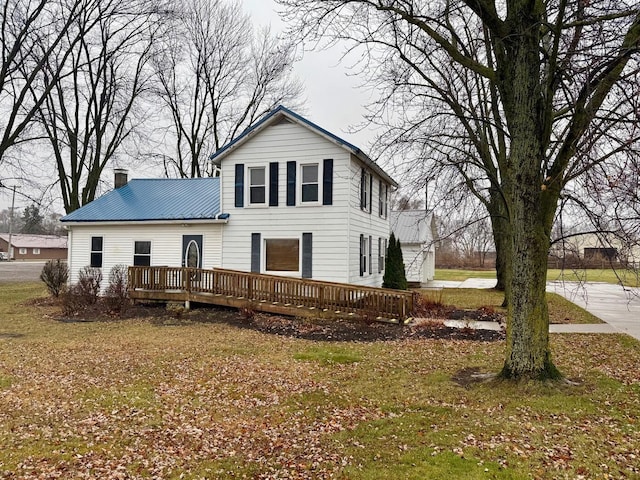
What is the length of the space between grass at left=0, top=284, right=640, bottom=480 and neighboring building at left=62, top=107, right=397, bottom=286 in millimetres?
6053

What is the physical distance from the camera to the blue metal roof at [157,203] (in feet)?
57.9

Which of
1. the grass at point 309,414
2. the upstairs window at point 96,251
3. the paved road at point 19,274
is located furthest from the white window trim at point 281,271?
the paved road at point 19,274

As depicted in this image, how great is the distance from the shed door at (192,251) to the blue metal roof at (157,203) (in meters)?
0.85

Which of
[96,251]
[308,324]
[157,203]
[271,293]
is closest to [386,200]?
[271,293]

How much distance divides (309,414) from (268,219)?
10.7m

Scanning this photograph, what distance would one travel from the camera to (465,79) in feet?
46.8

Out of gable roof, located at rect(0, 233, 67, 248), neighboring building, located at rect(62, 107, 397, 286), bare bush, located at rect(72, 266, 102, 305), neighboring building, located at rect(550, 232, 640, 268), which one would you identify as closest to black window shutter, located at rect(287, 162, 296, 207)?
neighboring building, located at rect(62, 107, 397, 286)

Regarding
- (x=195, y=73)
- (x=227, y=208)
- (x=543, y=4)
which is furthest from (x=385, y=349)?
(x=195, y=73)

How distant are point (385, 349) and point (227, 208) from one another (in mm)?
9107

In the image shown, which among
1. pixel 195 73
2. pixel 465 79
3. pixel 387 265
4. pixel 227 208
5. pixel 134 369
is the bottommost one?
pixel 134 369

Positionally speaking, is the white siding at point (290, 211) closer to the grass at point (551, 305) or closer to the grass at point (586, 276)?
the grass at point (551, 305)

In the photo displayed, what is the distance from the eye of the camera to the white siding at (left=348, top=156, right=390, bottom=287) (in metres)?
15.4

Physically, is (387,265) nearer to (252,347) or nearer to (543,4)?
(252,347)

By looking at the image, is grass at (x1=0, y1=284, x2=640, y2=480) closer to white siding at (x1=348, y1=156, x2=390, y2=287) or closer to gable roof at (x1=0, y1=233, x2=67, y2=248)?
white siding at (x1=348, y1=156, x2=390, y2=287)
